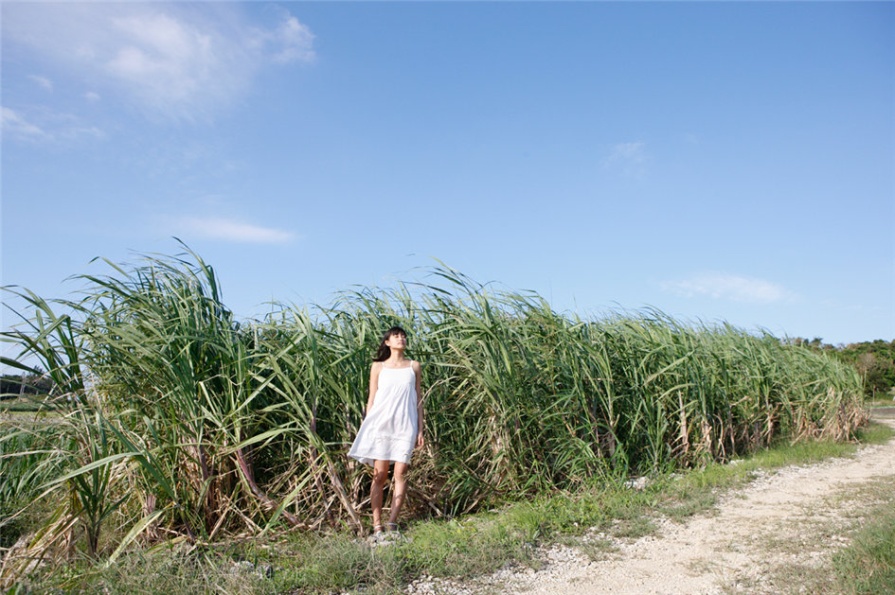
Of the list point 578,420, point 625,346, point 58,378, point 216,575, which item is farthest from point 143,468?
point 625,346

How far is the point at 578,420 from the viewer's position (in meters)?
5.30

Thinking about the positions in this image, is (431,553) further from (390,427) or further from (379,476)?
(390,427)

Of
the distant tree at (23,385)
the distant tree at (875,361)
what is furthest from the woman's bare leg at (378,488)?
the distant tree at (875,361)

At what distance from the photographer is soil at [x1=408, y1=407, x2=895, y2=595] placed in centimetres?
322

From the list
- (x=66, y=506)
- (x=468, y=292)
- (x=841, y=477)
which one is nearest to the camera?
(x=66, y=506)

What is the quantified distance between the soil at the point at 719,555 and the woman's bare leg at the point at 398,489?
94 cm

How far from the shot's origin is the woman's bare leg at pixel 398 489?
4.11 m

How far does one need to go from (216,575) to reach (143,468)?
104 cm

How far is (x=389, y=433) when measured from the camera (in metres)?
4.08

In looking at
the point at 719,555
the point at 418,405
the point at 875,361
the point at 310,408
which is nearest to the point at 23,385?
the point at 310,408

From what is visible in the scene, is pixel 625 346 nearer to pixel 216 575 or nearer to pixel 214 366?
pixel 214 366

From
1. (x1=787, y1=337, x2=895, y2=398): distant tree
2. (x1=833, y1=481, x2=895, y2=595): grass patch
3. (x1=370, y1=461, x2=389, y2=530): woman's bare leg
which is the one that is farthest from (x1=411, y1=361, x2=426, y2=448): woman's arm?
(x1=787, y1=337, x2=895, y2=398): distant tree

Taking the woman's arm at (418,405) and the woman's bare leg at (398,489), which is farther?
the woman's arm at (418,405)

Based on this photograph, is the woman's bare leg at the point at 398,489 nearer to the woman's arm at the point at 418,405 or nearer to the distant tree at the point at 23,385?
the woman's arm at the point at 418,405
